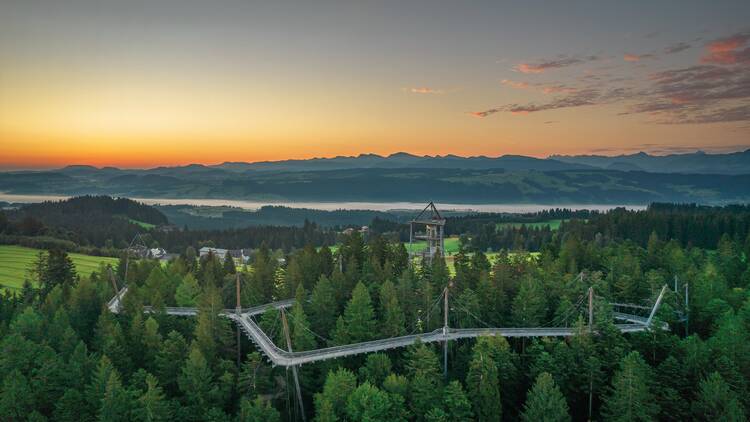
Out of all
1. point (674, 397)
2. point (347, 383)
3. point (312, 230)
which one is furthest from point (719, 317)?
point (312, 230)

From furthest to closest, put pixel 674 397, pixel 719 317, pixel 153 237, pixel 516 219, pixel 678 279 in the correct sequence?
pixel 516 219 < pixel 153 237 < pixel 678 279 < pixel 719 317 < pixel 674 397

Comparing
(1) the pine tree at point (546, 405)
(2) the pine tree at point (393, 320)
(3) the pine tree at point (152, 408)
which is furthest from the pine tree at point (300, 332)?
(1) the pine tree at point (546, 405)

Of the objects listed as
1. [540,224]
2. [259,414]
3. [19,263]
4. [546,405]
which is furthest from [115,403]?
[540,224]

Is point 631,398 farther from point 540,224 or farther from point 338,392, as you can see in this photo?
point 540,224

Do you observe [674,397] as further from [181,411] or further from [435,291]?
[181,411]

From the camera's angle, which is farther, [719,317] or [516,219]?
[516,219]

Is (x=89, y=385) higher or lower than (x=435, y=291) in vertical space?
lower

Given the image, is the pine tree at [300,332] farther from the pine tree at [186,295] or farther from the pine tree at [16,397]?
the pine tree at [16,397]
